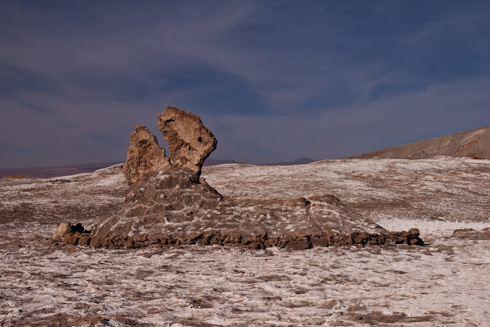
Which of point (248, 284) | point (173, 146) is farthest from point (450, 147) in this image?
point (248, 284)

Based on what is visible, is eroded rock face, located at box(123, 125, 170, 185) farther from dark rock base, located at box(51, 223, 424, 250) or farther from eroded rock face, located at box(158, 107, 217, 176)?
dark rock base, located at box(51, 223, 424, 250)

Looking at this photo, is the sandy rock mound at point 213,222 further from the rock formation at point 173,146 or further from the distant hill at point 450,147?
the distant hill at point 450,147

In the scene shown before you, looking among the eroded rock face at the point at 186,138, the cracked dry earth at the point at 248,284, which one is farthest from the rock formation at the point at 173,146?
the cracked dry earth at the point at 248,284

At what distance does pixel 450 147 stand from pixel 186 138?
66190mm

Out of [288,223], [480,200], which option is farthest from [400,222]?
[480,200]

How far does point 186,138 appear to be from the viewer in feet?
46.1

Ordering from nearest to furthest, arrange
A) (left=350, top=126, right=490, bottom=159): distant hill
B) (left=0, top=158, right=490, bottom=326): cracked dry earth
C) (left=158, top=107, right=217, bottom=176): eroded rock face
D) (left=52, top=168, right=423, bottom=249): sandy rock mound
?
(left=0, top=158, right=490, bottom=326): cracked dry earth, (left=52, top=168, right=423, bottom=249): sandy rock mound, (left=158, top=107, right=217, bottom=176): eroded rock face, (left=350, top=126, right=490, bottom=159): distant hill

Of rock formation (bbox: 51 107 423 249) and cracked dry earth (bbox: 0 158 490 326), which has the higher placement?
rock formation (bbox: 51 107 423 249)

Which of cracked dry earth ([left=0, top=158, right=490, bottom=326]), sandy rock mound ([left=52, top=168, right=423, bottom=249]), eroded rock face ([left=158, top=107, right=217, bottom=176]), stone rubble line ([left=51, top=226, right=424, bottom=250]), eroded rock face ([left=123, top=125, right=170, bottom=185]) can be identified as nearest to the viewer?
cracked dry earth ([left=0, top=158, right=490, bottom=326])

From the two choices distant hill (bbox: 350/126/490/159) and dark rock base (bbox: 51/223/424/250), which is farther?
distant hill (bbox: 350/126/490/159)

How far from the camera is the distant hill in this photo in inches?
2382

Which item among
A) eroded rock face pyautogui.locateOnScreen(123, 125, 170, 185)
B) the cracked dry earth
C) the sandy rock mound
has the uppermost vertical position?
eroded rock face pyautogui.locateOnScreen(123, 125, 170, 185)

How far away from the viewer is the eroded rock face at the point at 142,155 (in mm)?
14102

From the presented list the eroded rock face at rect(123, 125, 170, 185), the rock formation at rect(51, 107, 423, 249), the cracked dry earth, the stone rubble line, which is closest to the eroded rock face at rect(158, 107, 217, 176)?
the rock formation at rect(51, 107, 423, 249)
